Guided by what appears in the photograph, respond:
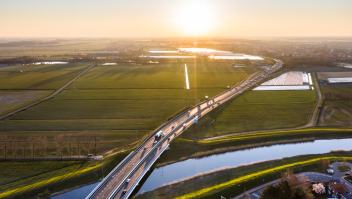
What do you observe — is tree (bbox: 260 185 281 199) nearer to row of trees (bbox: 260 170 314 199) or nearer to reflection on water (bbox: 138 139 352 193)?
row of trees (bbox: 260 170 314 199)

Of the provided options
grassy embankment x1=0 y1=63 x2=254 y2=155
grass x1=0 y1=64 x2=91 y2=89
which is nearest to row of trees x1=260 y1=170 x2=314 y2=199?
grassy embankment x1=0 y1=63 x2=254 y2=155

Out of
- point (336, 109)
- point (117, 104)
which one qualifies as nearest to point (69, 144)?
point (117, 104)

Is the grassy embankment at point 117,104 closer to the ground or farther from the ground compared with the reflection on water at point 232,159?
farther from the ground

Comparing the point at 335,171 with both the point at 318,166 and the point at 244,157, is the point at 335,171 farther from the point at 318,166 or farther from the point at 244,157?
the point at 244,157

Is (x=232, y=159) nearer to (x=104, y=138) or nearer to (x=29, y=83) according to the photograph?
(x=104, y=138)

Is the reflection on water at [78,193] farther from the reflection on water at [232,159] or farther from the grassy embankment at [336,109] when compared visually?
the grassy embankment at [336,109]

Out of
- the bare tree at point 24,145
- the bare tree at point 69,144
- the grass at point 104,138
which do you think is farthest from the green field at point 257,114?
the bare tree at point 24,145
